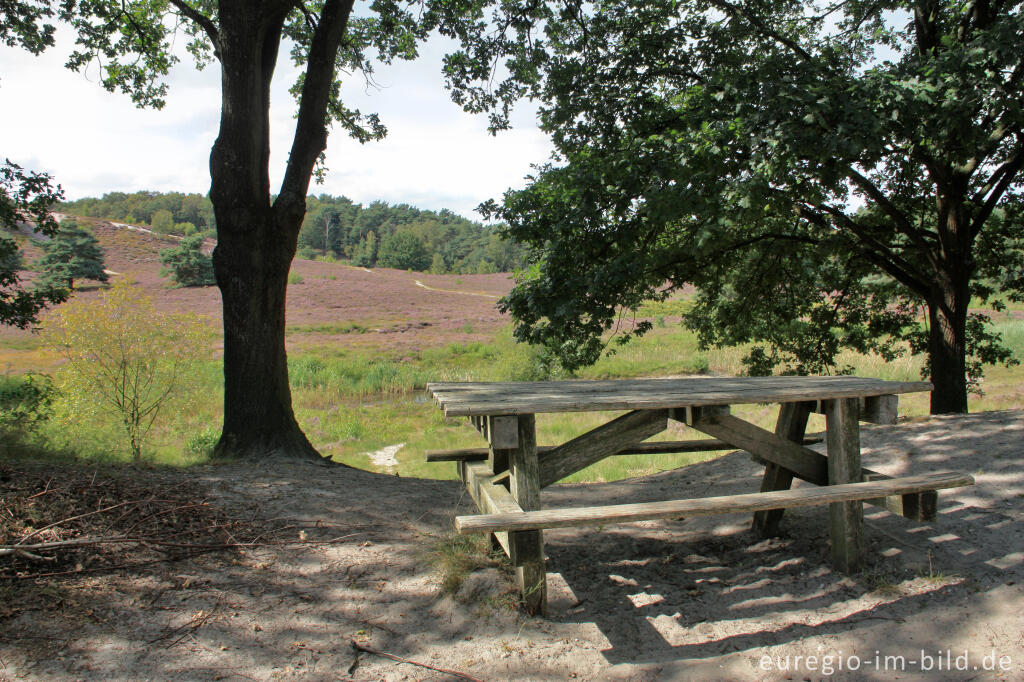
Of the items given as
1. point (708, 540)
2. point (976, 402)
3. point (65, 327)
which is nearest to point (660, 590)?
point (708, 540)

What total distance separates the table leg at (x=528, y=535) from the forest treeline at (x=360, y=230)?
7883cm

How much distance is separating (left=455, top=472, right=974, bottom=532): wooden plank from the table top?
56cm

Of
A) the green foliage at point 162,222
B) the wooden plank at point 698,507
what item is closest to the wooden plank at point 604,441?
the wooden plank at point 698,507

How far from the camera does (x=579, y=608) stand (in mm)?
4180

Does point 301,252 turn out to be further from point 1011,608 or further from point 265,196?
point 1011,608

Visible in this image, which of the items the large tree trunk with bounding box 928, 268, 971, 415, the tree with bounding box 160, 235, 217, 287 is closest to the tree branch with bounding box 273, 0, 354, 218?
the large tree trunk with bounding box 928, 268, 971, 415

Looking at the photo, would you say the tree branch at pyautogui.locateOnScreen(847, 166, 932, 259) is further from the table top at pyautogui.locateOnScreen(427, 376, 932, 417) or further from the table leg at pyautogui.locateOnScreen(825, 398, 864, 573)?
the table leg at pyautogui.locateOnScreen(825, 398, 864, 573)

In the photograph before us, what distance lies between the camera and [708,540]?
17.7 ft

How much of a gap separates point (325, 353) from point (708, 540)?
2737cm

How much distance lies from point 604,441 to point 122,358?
931 cm

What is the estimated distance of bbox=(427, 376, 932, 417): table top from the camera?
146 inches

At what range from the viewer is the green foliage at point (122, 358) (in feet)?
33.5

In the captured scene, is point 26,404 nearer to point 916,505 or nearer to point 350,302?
point 916,505

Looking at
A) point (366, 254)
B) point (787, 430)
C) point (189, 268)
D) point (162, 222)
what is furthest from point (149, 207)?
point (787, 430)
